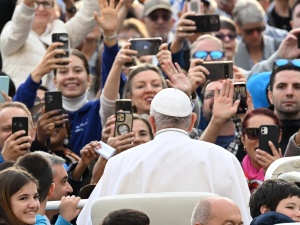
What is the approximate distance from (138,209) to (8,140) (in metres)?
2.70

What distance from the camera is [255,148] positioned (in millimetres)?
11844

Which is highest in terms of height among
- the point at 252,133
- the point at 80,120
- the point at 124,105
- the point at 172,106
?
the point at 172,106

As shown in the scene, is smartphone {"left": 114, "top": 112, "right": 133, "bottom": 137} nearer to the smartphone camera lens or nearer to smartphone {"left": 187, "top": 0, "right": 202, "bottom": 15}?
the smartphone camera lens

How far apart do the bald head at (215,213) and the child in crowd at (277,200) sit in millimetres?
463

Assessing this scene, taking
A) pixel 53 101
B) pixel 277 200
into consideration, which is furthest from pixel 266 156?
pixel 53 101

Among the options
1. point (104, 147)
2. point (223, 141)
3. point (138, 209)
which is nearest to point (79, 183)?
point (104, 147)

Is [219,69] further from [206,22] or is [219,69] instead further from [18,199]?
[18,199]

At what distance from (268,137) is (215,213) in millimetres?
3014

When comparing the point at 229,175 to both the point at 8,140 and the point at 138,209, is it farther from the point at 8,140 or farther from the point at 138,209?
the point at 8,140

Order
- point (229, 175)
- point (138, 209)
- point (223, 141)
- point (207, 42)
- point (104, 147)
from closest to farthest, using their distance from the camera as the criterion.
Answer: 1. point (138, 209)
2. point (229, 175)
3. point (104, 147)
4. point (223, 141)
5. point (207, 42)

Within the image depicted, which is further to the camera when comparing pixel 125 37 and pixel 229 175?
pixel 125 37

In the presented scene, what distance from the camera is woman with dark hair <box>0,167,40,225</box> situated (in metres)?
8.97

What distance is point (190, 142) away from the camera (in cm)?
995

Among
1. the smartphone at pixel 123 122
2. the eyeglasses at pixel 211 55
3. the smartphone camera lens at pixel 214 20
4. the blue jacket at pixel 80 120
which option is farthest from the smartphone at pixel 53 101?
the smartphone camera lens at pixel 214 20
